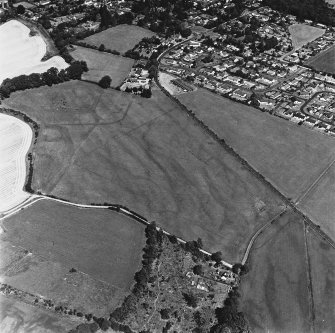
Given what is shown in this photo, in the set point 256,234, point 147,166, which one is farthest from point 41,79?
point 256,234

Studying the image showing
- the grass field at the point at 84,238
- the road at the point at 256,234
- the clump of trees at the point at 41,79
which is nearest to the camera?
the grass field at the point at 84,238

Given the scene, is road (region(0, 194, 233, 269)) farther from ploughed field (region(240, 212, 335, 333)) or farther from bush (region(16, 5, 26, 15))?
bush (region(16, 5, 26, 15))

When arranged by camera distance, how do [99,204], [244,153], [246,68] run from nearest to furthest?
[99,204]
[244,153]
[246,68]

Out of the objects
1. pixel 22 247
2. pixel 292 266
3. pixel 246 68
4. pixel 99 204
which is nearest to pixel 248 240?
pixel 292 266

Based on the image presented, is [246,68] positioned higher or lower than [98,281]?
lower

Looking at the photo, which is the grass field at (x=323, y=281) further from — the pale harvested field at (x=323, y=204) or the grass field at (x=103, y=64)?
the grass field at (x=103, y=64)

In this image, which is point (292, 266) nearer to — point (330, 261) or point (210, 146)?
point (330, 261)

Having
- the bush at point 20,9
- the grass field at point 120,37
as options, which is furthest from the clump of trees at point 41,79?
the bush at point 20,9
